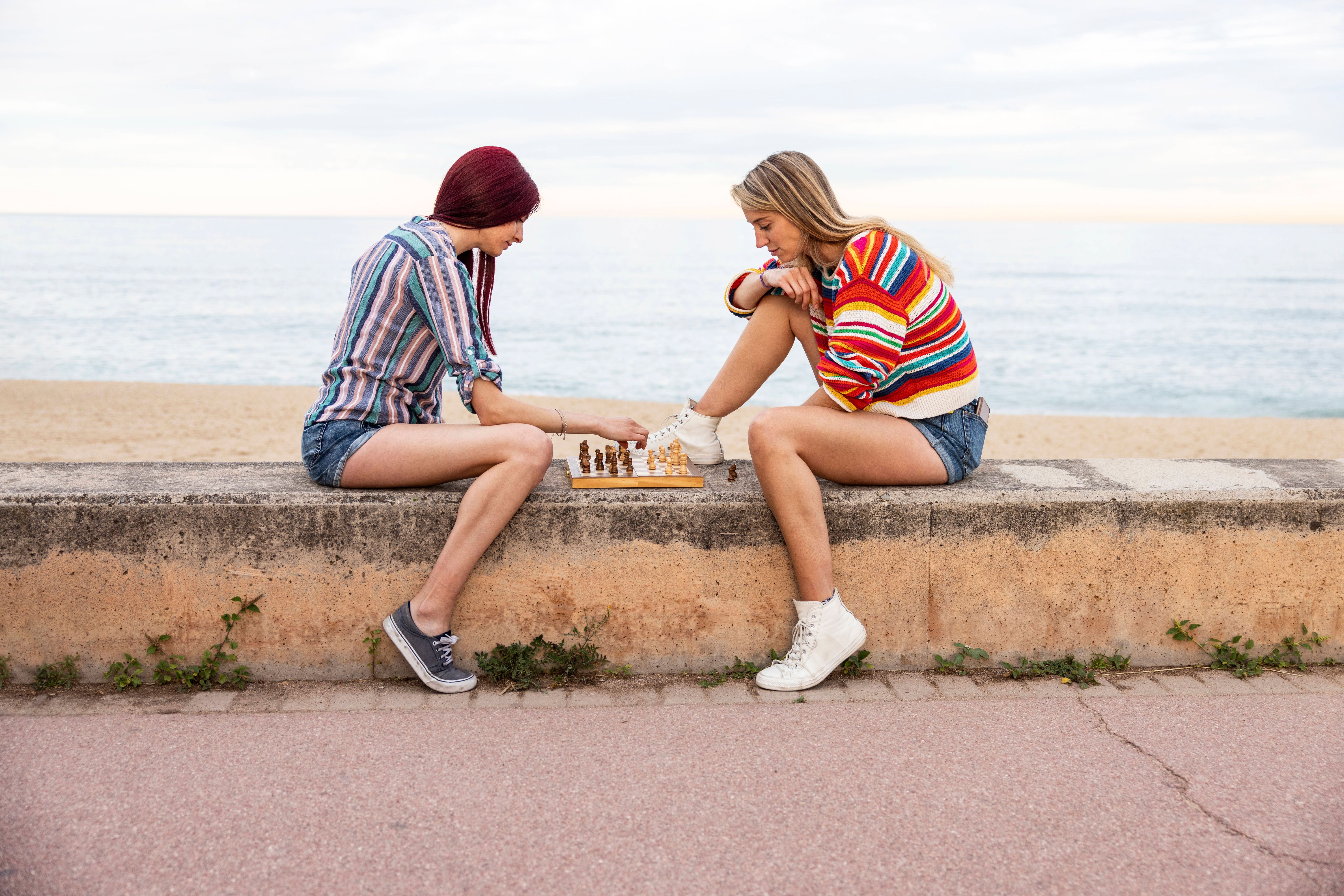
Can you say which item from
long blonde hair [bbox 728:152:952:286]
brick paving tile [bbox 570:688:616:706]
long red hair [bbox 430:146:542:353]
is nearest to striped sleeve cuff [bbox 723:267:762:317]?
long blonde hair [bbox 728:152:952:286]

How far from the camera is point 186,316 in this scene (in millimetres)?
38688

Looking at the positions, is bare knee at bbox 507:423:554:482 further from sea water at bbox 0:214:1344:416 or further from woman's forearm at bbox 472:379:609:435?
sea water at bbox 0:214:1344:416

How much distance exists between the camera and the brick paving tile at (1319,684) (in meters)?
3.51

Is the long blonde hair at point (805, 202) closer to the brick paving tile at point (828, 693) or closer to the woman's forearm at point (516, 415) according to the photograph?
the woman's forearm at point (516, 415)

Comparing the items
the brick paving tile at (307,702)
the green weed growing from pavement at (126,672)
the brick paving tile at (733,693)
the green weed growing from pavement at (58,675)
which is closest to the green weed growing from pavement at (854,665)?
the brick paving tile at (733,693)

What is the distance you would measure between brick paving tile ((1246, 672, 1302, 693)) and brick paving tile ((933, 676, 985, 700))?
0.97m

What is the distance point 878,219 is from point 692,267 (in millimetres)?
65796

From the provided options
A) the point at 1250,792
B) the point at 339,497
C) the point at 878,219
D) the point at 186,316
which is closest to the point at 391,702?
the point at 339,497

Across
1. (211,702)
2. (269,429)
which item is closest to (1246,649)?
(211,702)

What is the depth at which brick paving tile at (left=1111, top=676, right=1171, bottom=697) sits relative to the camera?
3469mm

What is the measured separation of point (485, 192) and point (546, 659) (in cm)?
161

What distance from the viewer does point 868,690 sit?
3.50m

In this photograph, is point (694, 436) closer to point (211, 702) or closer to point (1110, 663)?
point (1110, 663)

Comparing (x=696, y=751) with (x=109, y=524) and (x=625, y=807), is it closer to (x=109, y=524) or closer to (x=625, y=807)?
(x=625, y=807)
